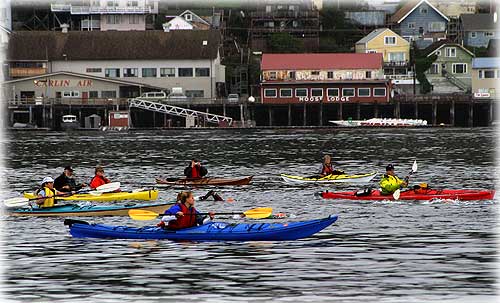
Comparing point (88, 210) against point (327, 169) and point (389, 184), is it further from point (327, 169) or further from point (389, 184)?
point (327, 169)

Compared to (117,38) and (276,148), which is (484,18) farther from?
(276,148)

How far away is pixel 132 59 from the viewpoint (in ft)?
421

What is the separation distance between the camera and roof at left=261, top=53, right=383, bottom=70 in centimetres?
12544

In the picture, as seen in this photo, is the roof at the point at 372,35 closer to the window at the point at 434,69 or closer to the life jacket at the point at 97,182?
the window at the point at 434,69

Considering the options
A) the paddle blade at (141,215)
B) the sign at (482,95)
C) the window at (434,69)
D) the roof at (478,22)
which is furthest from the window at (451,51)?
the paddle blade at (141,215)

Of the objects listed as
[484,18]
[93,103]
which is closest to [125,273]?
[93,103]

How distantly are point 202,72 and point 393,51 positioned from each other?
954 inches

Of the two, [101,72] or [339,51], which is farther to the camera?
[339,51]

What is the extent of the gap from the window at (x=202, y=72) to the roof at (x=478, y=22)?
3876 centimetres

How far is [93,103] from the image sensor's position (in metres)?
125

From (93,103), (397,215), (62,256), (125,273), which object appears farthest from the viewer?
(93,103)

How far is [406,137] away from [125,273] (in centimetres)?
7521

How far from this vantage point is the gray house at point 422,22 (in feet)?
497

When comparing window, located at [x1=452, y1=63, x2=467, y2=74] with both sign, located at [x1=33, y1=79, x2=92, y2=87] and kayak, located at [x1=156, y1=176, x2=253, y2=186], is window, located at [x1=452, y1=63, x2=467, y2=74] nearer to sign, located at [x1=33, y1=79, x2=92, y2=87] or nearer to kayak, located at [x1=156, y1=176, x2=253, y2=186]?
sign, located at [x1=33, y1=79, x2=92, y2=87]
